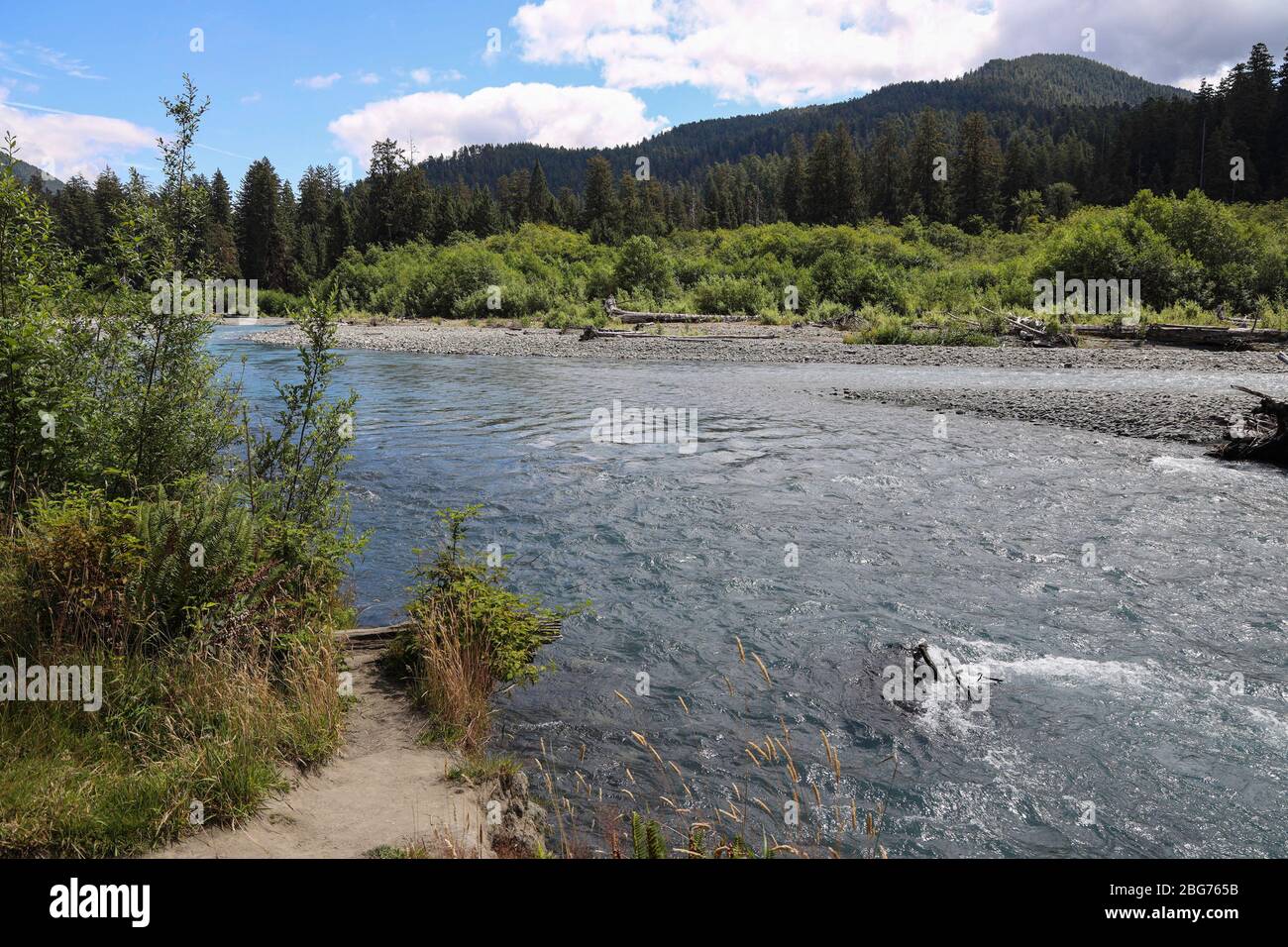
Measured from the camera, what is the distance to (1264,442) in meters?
16.0

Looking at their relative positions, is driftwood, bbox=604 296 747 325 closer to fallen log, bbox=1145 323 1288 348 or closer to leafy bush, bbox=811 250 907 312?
leafy bush, bbox=811 250 907 312

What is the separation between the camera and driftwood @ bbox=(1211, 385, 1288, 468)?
15812 millimetres

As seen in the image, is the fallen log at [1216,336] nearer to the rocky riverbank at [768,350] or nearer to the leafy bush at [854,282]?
the rocky riverbank at [768,350]

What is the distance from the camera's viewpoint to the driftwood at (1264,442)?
15.8 meters

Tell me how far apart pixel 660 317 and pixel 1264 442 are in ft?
120

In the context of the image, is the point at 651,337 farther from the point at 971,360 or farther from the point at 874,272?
the point at 874,272

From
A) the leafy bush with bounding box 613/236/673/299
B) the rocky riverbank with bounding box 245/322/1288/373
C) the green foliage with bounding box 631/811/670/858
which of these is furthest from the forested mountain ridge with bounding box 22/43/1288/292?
the green foliage with bounding box 631/811/670/858

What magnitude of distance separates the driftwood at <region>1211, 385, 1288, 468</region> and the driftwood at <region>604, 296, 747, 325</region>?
33.8 metres

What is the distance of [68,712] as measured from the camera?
5559 mm

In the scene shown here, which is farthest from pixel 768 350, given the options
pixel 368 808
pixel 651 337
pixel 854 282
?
pixel 368 808

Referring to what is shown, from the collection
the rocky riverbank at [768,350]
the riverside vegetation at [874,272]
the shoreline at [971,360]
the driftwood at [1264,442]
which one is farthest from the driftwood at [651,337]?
the driftwood at [1264,442]

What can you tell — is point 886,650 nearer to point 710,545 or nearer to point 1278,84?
point 710,545
